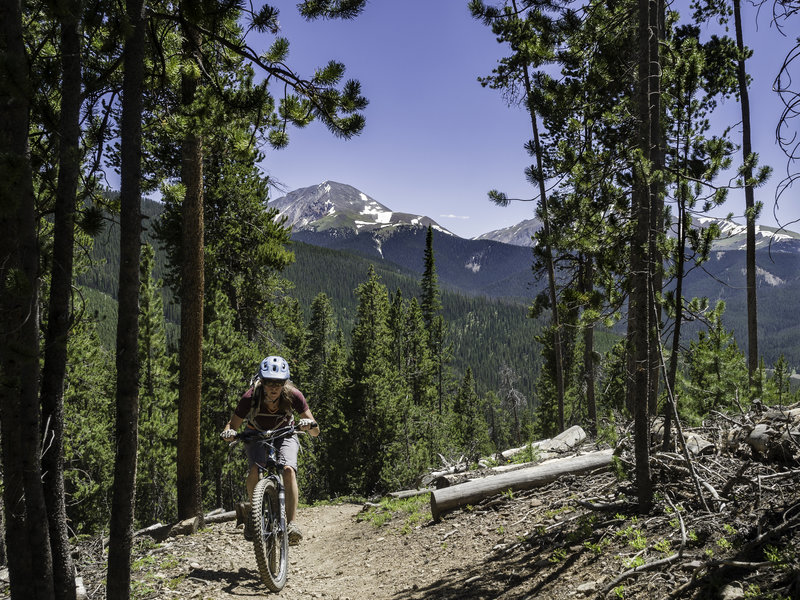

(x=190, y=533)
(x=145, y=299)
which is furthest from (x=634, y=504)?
Result: (x=145, y=299)

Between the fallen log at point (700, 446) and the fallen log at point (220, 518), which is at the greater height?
the fallen log at point (700, 446)

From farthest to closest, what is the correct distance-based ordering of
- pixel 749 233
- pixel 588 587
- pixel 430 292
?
pixel 430 292
pixel 749 233
pixel 588 587

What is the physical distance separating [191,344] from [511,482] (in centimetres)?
589

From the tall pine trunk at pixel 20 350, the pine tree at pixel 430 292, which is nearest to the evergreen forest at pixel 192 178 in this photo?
the tall pine trunk at pixel 20 350

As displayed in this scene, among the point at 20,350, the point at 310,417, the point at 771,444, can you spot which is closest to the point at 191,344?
the point at 310,417

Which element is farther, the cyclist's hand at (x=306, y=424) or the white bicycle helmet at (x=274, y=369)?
the cyclist's hand at (x=306, y=424)

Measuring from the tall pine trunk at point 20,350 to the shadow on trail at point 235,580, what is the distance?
7.89ft

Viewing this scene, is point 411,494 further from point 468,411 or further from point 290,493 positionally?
point 468,411

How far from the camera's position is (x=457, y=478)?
9.58 metres

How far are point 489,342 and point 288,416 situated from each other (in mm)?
195958

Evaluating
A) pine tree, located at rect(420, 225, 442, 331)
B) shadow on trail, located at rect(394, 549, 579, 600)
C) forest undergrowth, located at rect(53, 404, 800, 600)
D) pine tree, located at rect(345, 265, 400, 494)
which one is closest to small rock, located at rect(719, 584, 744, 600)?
forest undergrowth, located at rect(53, 404, 800, 600)

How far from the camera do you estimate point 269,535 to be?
5.92 meters

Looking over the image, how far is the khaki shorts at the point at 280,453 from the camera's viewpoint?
6.13m

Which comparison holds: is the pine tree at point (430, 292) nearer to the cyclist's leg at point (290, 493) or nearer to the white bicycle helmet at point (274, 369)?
the white bicycle helmet at point (274, 369)
